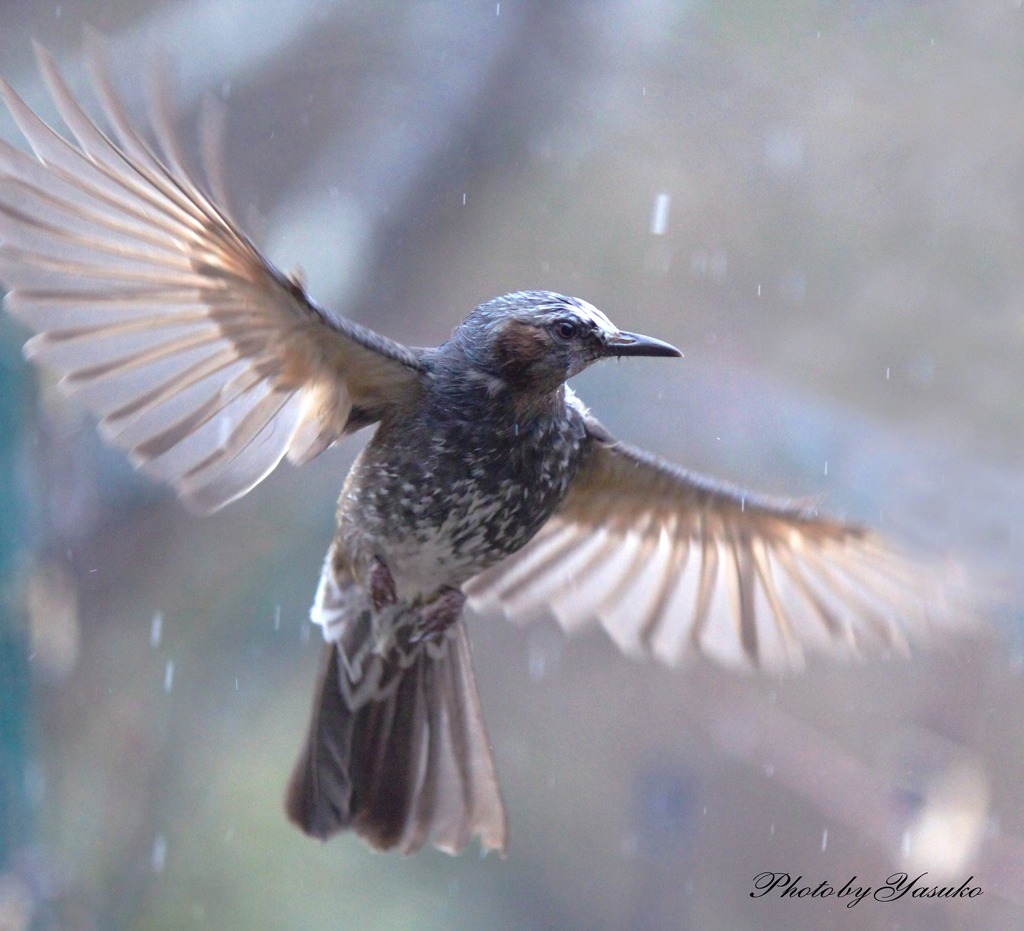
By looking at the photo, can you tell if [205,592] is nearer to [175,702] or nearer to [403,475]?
[175,702]

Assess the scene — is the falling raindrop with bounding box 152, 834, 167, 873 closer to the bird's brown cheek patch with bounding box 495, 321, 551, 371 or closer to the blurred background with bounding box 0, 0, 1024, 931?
the blurred background with bounding box 0, 0, 1024, 931

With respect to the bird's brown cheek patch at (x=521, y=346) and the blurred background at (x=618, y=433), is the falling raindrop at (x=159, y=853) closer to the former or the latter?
the blurred background at (x=618, y=433)

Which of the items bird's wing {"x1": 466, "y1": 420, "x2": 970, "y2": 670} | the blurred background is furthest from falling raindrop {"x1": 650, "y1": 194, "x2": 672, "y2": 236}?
bird's wing {"x1": 466, "y1": 420, "x2": 970, "y2": 670}

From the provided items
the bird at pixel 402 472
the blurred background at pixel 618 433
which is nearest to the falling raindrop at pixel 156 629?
the blurred background at pixel 618 433

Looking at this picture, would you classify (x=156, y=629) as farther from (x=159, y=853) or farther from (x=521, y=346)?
(x=521, y=346)

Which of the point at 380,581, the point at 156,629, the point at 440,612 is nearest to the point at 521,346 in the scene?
the point at 380,581

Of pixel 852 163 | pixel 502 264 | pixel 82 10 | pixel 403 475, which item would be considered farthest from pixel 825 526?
pixel 82 10
